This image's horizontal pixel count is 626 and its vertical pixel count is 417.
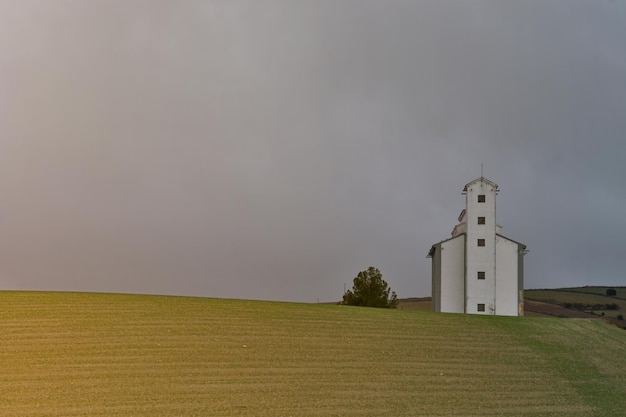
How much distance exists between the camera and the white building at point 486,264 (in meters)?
50.6

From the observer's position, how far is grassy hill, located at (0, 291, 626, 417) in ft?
74.4

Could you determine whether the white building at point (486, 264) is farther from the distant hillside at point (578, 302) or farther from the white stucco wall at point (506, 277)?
the distant hillside at point (578, 302)

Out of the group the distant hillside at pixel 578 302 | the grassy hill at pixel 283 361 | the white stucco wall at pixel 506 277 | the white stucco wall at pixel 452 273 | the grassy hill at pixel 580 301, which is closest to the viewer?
the grassy hill at pixel 283 361

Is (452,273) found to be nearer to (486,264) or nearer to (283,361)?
(486,264)

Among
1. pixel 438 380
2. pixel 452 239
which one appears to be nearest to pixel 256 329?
pixel 438 380

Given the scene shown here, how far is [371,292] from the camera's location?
51.9 m

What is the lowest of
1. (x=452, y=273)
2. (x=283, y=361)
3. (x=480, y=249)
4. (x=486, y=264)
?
(x=283, y=361)

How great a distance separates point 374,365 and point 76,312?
11843 millimetres

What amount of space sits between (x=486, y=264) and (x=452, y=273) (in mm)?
2321

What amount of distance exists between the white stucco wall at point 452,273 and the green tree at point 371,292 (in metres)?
3.21

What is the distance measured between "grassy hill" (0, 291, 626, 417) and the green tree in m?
15.2

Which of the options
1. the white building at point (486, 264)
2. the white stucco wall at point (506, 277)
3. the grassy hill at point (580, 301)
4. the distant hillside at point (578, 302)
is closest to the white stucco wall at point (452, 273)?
the white building at point (486, 264)

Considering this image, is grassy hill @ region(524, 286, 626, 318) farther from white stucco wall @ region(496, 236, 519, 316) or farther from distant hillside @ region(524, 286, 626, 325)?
white stucco wall @ region(496, 236, 519, 316)

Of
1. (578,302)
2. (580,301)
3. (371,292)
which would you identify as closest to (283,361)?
(371,292)
